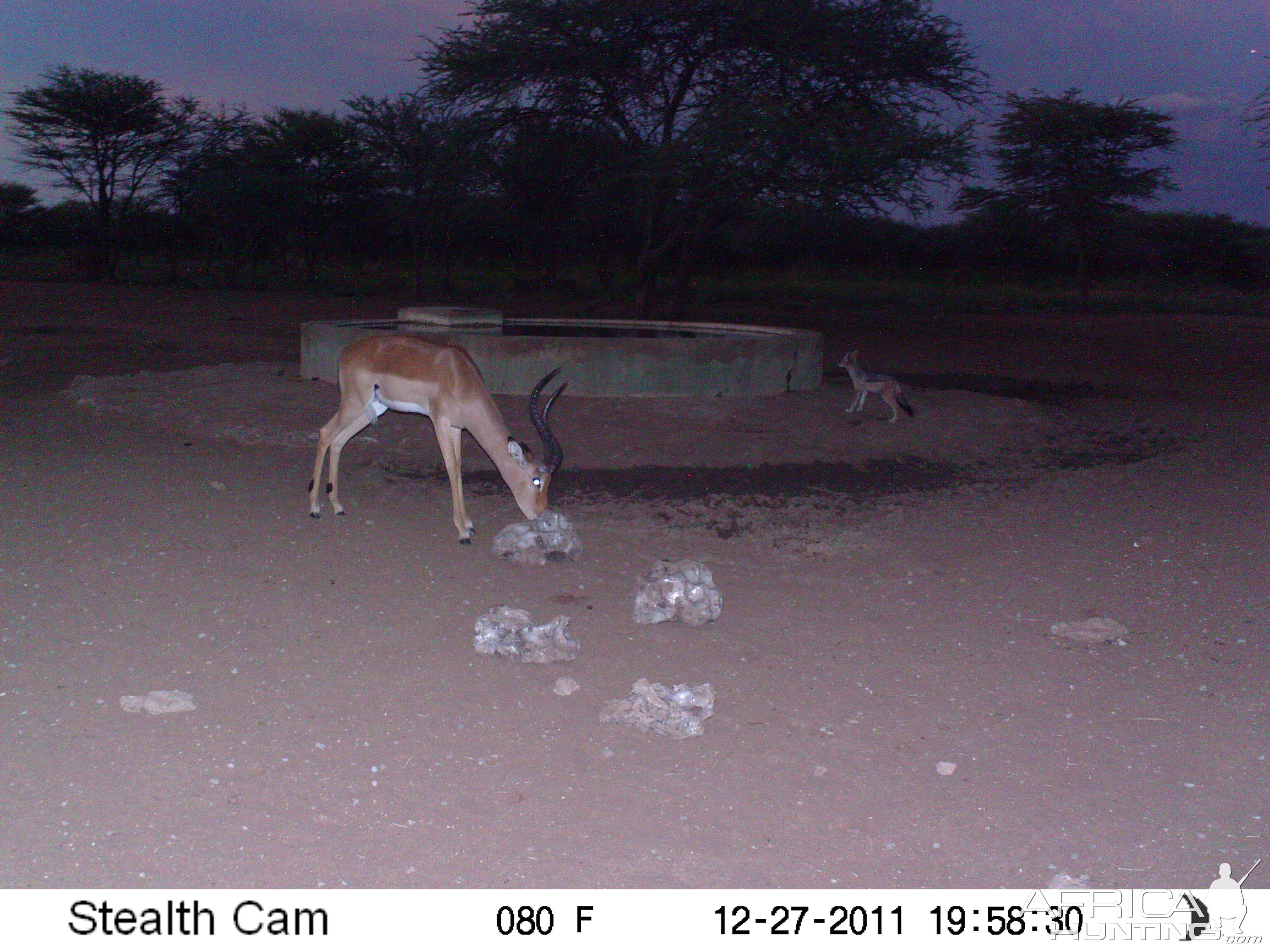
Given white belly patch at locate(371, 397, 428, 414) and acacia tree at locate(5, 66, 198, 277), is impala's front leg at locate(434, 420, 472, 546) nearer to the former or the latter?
white belly patch at locate(371, 397, 428, 414)

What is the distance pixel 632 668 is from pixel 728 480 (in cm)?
366

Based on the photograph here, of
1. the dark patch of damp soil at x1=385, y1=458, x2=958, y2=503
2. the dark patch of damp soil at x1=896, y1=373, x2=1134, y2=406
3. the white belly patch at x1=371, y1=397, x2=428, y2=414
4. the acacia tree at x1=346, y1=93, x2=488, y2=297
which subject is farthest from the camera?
the acacia tree at x1=346, y1=93, x2=488, y2=297

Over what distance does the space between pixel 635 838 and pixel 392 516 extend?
3.90 meters

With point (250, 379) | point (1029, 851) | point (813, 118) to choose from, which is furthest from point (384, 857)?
point (813, 118)

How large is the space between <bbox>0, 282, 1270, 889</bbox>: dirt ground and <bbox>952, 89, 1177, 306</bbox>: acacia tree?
27186 mm

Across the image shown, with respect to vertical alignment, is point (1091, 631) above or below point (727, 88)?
below

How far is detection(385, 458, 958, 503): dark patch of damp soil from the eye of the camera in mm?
7789

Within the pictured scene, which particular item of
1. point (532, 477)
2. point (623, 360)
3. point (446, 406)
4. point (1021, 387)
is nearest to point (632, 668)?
point (532, 477)

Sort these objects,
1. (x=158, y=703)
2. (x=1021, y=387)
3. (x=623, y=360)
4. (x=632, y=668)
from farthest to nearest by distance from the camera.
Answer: (x=1021, y=387), (x=623, y=360), (x=632, y=668), (x=158, y=703)

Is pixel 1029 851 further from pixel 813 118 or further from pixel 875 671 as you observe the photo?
pixel 813 118

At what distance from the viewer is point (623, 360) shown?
11.1 meters

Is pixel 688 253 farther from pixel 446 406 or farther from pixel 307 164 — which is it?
pixel 307 164

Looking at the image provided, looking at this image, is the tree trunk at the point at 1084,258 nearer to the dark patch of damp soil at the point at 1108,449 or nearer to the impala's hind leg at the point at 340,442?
the dark patch of damp soil at the point at 1108,449

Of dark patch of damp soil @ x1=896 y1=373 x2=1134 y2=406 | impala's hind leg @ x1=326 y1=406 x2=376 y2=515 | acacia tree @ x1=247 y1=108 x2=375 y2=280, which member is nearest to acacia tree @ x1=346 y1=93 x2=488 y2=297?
acacia tree @ x1=247 y1=108 x2=375 y2=280
